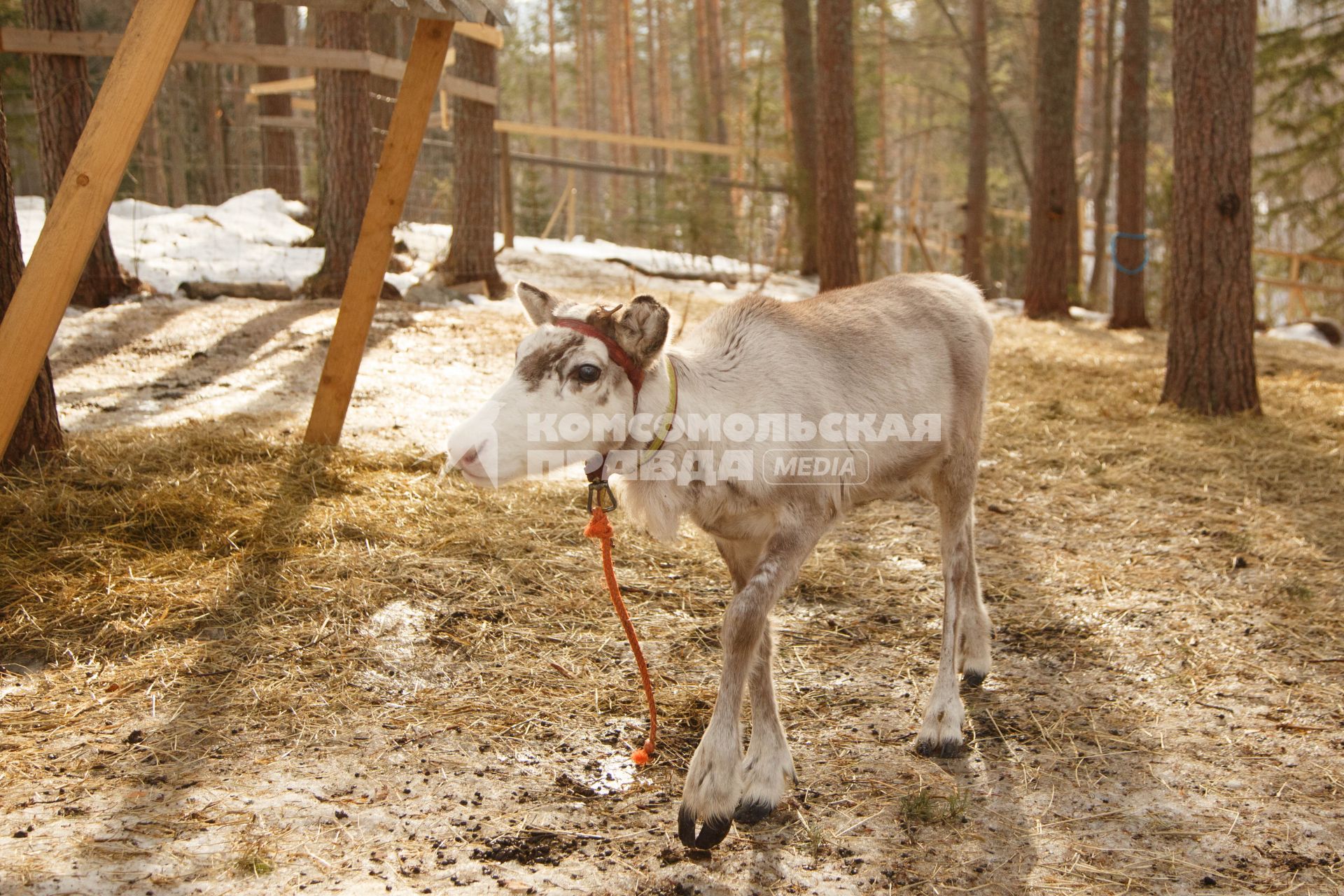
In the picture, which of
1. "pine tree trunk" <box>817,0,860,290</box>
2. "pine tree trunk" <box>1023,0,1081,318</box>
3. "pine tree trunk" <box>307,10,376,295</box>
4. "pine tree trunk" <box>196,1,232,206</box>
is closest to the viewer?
"pine tree trunk" <box>307,10,376,295</box>

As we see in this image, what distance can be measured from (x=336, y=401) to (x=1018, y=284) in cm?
2146

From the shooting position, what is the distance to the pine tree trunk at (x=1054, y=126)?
1327 cm

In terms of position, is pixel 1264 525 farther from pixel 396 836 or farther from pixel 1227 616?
pixel 396 836

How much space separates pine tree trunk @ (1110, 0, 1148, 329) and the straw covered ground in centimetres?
780

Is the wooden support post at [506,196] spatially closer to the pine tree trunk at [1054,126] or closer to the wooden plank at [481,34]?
the wooden plank at [481,34]

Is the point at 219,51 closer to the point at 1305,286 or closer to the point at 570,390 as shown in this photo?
the point at 570,390

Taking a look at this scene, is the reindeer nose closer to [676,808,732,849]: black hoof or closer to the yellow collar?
the yellow collar

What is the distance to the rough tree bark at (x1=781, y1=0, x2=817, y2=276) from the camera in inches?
600

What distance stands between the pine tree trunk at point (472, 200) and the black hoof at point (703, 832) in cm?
906

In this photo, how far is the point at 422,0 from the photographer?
4383mm

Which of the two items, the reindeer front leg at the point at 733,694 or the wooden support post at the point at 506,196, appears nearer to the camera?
the reindeer front leg at the point at 733,694

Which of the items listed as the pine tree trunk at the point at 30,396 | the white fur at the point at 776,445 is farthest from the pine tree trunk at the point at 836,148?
the pine tree trunk at the point at 30,396

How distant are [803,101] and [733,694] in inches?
560

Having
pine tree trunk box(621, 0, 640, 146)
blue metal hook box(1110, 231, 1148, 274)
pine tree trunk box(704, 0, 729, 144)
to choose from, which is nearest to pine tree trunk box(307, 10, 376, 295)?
blue metal hook box(1110, 231, 1148, 274)
